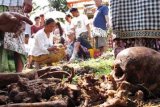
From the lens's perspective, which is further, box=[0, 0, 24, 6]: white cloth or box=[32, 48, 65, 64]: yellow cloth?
box=[32, 48, 65, 64]: yellow cloth

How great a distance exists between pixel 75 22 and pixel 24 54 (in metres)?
6.55

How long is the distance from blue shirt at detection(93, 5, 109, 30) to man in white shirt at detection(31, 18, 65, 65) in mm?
1302

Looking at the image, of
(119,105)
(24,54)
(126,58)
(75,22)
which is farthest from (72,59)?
(119,105)

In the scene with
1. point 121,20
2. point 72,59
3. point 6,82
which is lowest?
point 72,59

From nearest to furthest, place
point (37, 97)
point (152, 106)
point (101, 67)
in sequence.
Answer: point (37, 97)
point (152, 106)
point (101, 67)

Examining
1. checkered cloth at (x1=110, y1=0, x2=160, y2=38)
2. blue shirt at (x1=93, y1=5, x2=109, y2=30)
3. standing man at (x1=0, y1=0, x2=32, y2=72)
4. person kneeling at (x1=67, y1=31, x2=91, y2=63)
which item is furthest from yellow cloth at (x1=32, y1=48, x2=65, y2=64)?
standing man at (x1=0, y1=0, x2=32, y2=72)

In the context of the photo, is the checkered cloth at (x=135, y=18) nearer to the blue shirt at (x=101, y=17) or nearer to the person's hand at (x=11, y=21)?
the person's hand at (x=11, y=21)

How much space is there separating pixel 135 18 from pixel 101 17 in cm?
456

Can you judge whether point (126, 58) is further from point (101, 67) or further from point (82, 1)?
point (82, 1)

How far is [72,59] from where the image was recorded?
1123 centimetres

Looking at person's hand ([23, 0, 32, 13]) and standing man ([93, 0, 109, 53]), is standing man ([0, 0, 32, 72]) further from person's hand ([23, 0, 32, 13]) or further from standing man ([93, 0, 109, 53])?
standing man ([93, 0, 109, 53])

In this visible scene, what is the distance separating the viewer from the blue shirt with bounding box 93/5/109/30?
990 centimetres

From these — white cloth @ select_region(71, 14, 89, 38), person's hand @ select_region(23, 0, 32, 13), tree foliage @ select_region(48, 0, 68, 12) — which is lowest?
white cloth @ select_region(71, 14, 89, 38)

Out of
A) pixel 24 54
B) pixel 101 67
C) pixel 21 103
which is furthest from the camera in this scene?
pixel 101 67
